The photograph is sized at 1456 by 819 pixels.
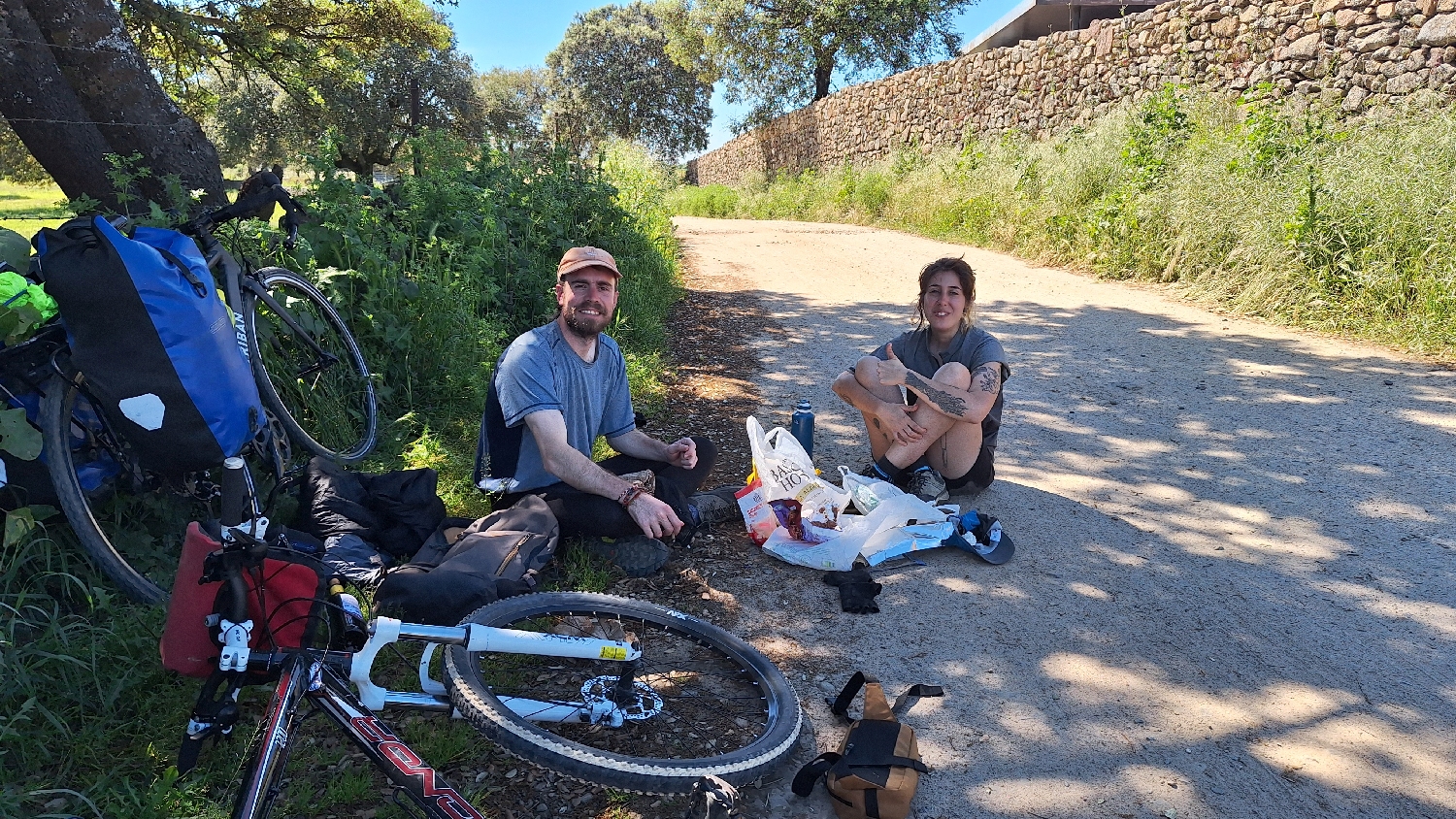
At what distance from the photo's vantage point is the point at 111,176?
4.05 m

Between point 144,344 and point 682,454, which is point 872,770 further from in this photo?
point 144,344

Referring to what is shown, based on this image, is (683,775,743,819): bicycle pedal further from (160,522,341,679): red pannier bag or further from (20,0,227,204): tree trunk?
(20,0,227,204): tree trunk

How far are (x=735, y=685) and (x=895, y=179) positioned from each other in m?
16.4

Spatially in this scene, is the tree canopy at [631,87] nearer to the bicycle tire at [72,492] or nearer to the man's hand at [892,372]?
the man's hand at [892,372]

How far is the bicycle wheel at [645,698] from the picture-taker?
2.13 meters

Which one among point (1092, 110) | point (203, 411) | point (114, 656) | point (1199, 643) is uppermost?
point (1092, 110)

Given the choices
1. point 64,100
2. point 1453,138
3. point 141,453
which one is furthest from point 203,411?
point 1453,138

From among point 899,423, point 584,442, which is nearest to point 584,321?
point 584,442

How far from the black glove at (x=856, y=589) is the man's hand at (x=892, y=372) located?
3.33ft

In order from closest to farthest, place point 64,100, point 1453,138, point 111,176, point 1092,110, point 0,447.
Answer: point 0,447, point 111,176, point 64,100, point 1453,138, point 1092,110

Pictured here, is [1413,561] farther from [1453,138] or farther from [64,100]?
[64,100]

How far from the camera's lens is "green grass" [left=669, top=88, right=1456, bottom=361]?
659 centimetres

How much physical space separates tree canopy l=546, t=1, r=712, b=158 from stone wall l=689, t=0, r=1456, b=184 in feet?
66.4

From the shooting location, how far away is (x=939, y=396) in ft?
13.4
